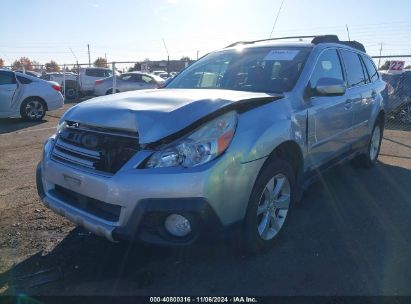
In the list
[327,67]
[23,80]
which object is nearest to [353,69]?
[327,67]

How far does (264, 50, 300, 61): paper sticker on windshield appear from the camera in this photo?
410cm

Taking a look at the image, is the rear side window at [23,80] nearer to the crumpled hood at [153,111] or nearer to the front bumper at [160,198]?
the crumpled hood at [153,111]

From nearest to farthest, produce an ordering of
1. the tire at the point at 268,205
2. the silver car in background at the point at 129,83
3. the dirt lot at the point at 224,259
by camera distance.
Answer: the dirt lot at the point at 224,259 < the tire at the point at 268,205 < the silver car in background at the point at 129,83

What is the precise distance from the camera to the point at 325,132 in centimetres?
412

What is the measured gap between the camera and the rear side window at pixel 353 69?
16.1ft

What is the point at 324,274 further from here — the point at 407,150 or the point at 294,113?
the point at 407,150

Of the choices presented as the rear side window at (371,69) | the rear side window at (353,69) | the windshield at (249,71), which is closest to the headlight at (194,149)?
the windshield at (249,71)

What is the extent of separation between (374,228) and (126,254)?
96.3 inches

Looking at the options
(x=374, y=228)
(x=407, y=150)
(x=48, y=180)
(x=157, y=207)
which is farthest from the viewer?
(x=407, y=150)

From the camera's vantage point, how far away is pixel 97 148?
2912 mm

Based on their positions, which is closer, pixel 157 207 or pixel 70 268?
pixel 157 207

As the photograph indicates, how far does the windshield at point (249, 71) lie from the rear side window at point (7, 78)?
8.50 meters

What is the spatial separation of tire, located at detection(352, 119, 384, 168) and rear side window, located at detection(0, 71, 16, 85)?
380 inches

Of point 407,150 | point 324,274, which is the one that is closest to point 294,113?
point 324,274
